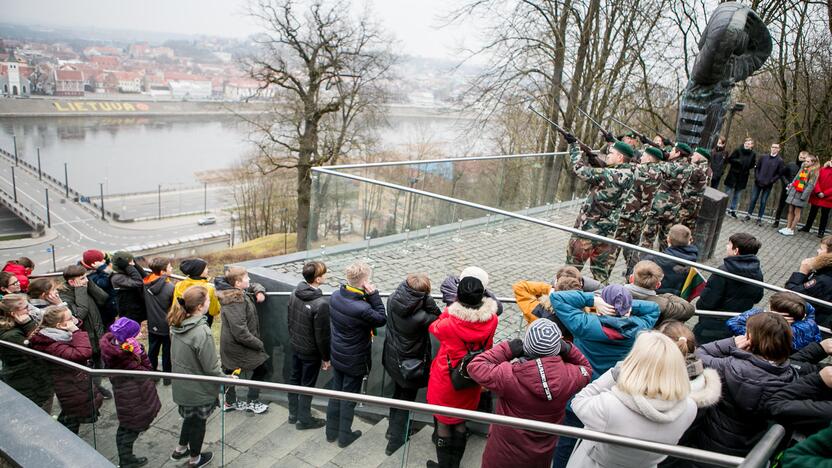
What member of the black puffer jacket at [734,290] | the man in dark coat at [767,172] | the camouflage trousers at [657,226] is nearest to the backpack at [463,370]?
the black puffer jacket at [734,290]

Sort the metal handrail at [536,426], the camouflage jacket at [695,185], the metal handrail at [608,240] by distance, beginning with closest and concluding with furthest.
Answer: the metal handrail at [536,426]
the metal handrail at [608,240]
the camouflage jacket at [695,185]

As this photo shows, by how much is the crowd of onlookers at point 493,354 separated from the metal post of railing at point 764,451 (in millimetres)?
98

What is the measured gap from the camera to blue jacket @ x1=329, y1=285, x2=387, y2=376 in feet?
15.9

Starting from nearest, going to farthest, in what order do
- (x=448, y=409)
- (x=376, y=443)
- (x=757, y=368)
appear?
(x=448, y=409), (x=757, y=368), (x=376, y=443)

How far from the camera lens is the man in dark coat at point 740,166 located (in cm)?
1156

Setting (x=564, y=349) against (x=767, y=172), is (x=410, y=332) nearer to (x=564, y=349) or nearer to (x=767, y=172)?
(x=564, y=349)

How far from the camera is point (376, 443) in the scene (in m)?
3.43

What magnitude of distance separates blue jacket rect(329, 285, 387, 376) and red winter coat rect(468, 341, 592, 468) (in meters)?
1.68

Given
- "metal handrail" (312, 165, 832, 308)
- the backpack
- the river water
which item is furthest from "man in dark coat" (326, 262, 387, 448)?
the river water

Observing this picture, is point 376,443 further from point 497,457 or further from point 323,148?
point 323,148

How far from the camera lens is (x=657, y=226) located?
7.83 meters

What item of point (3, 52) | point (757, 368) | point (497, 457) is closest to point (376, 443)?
point (497, 457)

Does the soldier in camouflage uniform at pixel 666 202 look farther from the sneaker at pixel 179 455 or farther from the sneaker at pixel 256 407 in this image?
the sneaker at pixel 179 455

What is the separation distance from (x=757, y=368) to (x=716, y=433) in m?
0.43
